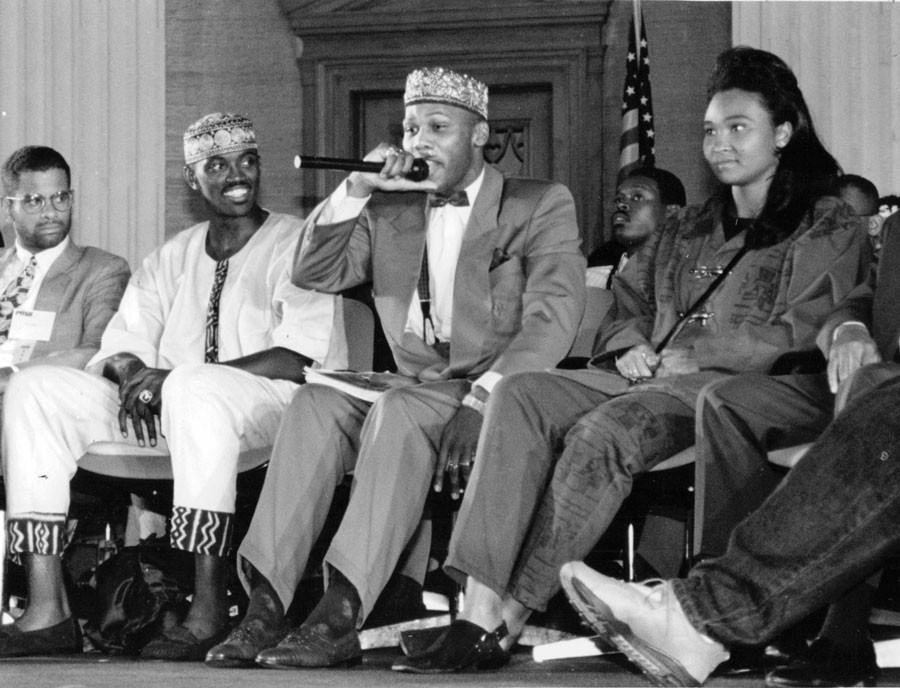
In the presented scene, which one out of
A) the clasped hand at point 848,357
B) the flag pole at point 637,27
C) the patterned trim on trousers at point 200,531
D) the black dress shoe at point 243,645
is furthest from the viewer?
the flag pole at point 637,27

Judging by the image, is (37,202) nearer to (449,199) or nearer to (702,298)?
(449,199)

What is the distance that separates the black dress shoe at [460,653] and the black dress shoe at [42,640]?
104cm

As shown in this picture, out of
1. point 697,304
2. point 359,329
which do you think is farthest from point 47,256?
point 697,304

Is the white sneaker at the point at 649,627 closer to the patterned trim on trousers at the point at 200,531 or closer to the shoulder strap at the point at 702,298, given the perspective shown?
the shoulder strap at the point at 702,298

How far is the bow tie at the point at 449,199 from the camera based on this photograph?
425cm

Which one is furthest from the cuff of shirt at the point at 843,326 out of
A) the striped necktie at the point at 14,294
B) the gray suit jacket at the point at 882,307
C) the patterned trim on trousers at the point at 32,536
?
the striped necktie at the point at 14,294

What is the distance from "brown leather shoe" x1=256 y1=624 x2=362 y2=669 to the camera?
3416 millimetres

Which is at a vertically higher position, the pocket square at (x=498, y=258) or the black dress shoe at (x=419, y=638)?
the pocket square at (x=498, y=258)

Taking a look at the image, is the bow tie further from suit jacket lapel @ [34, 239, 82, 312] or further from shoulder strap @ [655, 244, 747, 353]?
suit jacket lapel @ [34, 239, 82, 312]

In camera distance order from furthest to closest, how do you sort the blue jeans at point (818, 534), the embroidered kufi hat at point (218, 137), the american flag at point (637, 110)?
the american flag at point (637, 110)
the embroidered kufi hat at point (218, 137)
the blue jeans at point (818, 534)

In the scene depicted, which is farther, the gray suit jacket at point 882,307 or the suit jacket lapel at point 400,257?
the suit jacket lapel at point 400,257

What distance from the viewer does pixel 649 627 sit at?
285 cm

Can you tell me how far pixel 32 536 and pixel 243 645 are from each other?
31.8 inches

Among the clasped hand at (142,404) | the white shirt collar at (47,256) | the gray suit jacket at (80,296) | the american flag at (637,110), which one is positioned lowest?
the clasped hand at (142,404)
